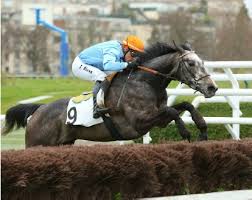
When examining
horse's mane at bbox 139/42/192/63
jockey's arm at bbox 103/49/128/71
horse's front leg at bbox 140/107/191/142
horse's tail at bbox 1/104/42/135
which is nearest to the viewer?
horse's front leg at bbox 140/107/191/142

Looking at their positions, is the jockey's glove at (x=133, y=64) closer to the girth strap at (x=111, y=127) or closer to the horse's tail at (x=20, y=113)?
the girth strap at (x=111, y=127)

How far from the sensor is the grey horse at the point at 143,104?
8.44m

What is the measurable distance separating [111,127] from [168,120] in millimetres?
693

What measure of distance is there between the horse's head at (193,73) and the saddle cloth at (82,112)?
96cm

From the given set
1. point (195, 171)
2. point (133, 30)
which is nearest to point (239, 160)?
point (195, 171)

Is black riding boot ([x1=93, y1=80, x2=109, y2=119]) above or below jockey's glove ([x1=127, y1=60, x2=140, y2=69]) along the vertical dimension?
below

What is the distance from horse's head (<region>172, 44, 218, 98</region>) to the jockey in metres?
0.48

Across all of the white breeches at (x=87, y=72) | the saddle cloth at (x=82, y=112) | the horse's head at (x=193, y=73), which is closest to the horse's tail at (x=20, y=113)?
the white breeches at (x=87, y=72)

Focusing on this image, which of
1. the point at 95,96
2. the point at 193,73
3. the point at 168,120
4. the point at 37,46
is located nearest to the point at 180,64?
the point at 193,73

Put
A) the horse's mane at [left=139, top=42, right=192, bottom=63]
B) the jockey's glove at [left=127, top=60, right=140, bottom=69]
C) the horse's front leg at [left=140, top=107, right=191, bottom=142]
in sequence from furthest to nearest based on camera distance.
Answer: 1. the horse's mane at [left=139, top=42, right=192, bottom=63]
2. the jockey's glove at [left=127, top=60, right=140, bottom=69]
3. the horse's front leg at [left=140, top=107, right=191, bottom=142]

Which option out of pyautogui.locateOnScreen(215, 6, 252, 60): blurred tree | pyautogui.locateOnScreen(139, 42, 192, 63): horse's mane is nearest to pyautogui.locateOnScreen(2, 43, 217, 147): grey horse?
pyautogui.locateOnScreen(139, 42, 192, 63): horse's mane

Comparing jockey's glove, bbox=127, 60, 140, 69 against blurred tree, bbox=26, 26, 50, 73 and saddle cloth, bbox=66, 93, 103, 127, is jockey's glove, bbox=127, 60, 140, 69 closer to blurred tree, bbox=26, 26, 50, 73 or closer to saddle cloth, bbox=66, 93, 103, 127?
saddle cloth, bbox=66, 93, 103, 127

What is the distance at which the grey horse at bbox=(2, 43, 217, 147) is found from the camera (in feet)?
27.7

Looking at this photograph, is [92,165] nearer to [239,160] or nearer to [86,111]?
[239,160]
